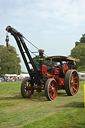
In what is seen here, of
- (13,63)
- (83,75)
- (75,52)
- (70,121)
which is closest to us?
(70,121)

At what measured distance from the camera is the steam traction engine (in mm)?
8703

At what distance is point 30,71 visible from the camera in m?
9.39

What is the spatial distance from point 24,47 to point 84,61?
118ft

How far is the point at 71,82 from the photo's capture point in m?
10.4

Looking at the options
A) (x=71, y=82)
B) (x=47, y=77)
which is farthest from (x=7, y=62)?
(x=47, y=77)

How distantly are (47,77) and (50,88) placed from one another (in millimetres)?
638

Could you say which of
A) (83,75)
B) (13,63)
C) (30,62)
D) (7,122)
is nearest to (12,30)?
(30,62)

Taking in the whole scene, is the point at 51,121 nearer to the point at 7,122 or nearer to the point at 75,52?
the point at 7,122

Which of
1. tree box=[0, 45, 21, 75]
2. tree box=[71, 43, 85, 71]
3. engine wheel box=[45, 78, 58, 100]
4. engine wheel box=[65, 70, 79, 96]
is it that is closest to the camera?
engine wheel box=[45, 78, 58, 100]

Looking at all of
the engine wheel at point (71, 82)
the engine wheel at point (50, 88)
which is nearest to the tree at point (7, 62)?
the engine wheel at point (71, 82)

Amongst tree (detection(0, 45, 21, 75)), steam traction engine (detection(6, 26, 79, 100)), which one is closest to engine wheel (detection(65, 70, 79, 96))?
steam traction engine (detection(6, 26, 79, 100))

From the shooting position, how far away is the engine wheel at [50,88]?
846 centimetres

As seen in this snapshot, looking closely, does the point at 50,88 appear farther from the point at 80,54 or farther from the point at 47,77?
the point at 80,54

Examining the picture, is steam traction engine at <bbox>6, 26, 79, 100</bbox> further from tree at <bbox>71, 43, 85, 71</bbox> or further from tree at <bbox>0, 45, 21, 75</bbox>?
tree at <bbox>0, 45, 21, 75</bbox>
